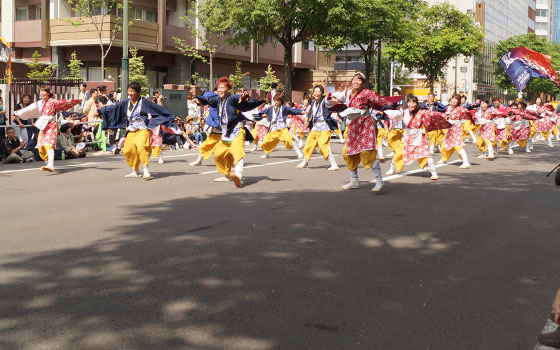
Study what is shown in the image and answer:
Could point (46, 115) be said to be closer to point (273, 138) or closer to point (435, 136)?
point (273, 138)

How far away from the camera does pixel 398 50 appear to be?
5466 cm

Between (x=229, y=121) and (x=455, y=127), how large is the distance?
6.24m

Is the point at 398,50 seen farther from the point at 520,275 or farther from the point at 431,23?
the point at 520,275

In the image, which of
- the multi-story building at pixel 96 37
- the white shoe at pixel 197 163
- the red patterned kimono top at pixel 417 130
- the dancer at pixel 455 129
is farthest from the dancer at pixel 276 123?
the multi-story building at pixel 96 37

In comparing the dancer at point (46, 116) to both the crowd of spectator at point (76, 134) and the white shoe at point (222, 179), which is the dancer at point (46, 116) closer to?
the crowd of spectator at point (76, 134)

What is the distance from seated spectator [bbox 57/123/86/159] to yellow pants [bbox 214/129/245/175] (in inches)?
258

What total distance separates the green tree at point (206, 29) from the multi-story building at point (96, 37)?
581 mm

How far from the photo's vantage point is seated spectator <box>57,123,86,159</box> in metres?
17.3

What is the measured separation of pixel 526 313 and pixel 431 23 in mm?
56550

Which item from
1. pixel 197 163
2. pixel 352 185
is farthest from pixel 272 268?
pixel 197 163

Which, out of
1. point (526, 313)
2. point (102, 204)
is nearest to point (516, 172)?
point (102, 204)

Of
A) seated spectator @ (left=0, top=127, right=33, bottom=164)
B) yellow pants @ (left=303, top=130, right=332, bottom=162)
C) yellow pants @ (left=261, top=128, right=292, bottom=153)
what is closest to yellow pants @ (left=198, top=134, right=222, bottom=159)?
yellow pants @ (left=303, top=130, right=332, bottom=162)

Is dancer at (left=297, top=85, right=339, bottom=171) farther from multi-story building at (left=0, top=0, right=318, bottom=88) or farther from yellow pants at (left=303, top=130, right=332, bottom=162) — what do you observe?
multi-story building at (left=0, top=0, right=318, bottom=88)

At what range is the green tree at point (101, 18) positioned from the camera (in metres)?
32.5
